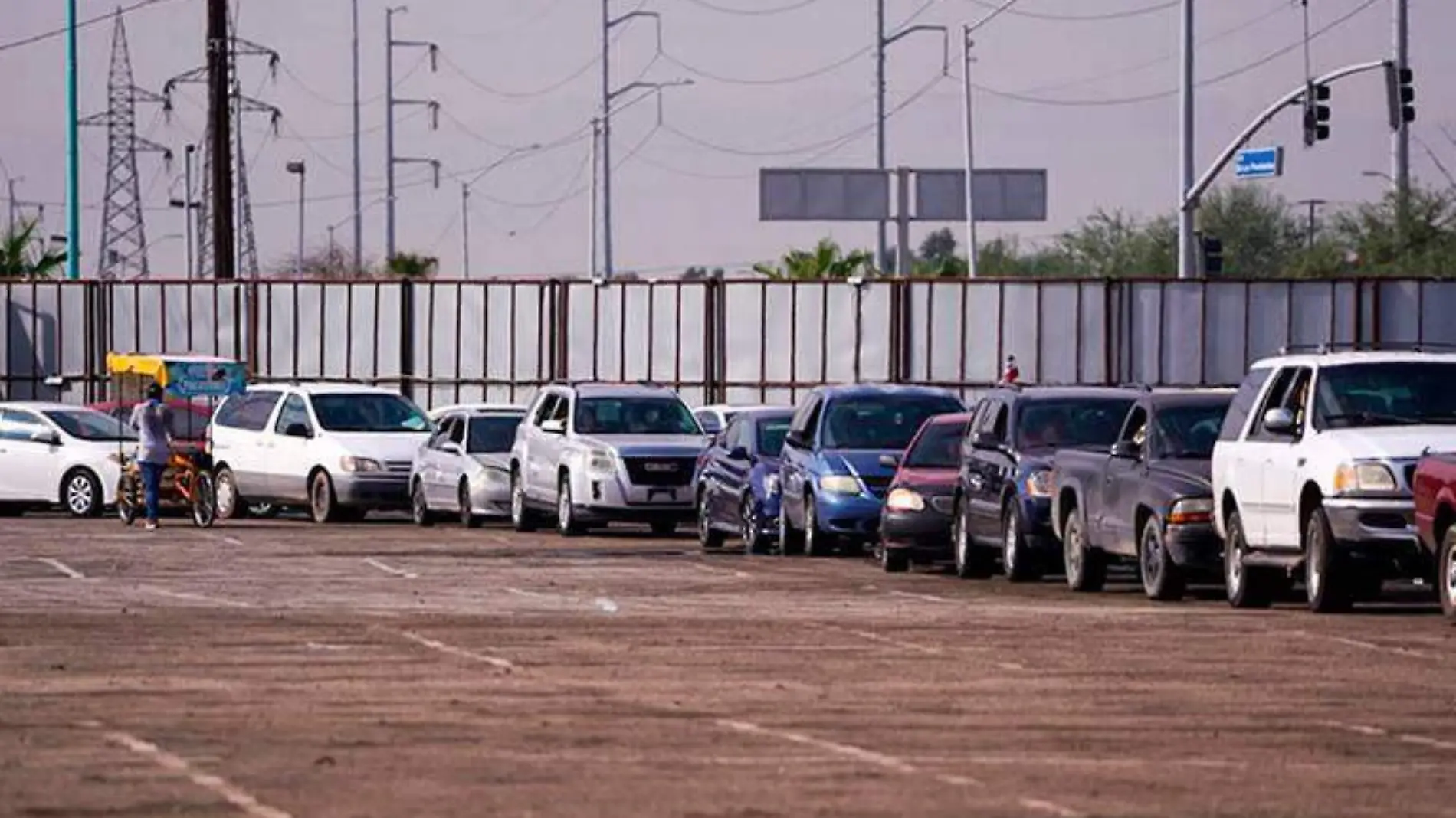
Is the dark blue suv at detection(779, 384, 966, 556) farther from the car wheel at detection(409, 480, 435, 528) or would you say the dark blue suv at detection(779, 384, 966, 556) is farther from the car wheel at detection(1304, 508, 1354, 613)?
the car wheel at detection(1304, 508, 1354, 613)

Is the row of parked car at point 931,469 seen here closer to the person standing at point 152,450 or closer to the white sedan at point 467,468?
the white sedan at point 467,468

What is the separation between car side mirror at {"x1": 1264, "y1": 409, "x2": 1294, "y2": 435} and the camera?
80.6 ft

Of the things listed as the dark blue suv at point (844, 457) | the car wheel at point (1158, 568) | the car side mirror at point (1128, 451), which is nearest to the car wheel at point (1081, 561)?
the car side mirror at point (1128, 451)

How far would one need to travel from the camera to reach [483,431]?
4494 cm

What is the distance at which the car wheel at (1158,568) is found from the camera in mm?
26562

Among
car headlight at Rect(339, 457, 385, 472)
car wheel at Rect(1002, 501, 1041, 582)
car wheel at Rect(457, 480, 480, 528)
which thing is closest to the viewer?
car wheel at Rect(1002, 501, 1041, 582)

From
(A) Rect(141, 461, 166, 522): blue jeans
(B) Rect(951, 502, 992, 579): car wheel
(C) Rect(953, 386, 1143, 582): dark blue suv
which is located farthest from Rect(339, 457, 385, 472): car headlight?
(B) Rect(951, 502, 992, 579): car wheel

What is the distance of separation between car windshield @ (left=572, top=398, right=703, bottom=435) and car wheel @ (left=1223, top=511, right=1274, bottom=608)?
55.4 feet

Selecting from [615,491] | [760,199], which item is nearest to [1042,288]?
[615,491]

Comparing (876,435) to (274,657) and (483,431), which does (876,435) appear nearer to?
(483,431)

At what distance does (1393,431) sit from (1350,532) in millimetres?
990

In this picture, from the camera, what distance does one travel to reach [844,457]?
115 feet

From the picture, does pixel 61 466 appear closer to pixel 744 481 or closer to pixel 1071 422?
pixel 744 481

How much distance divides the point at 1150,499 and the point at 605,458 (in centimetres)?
1462
